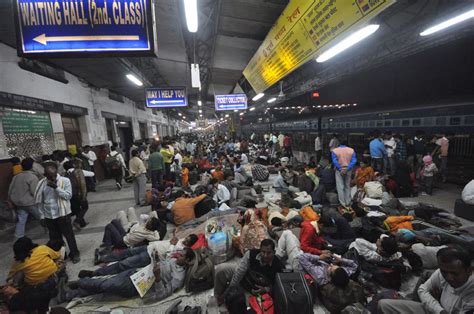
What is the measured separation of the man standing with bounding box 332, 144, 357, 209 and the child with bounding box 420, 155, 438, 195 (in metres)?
2.41

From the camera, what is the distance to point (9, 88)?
477 centimetres

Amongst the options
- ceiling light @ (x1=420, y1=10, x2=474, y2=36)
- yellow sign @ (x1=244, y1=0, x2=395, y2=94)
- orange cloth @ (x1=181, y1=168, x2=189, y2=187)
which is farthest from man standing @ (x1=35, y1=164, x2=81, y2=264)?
ceiling light @ (x1=420, y1=10, x2=474, y2=36)

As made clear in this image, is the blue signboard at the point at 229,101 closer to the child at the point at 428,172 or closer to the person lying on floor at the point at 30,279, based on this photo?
the child at the point at 428,172

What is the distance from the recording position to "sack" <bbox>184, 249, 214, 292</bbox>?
272 centimetres

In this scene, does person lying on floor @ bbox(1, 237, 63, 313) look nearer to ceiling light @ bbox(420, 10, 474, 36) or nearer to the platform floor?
the platform floor

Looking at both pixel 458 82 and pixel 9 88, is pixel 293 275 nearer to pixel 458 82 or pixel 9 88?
pixel 9 88

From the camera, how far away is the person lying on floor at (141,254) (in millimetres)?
2955

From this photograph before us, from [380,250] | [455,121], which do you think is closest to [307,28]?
[380,250]

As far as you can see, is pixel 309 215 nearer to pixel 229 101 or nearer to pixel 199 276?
pixel 199 276

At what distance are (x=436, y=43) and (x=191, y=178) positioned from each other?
8179mm

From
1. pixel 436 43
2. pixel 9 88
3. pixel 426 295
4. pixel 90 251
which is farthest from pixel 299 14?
pixel 9 88

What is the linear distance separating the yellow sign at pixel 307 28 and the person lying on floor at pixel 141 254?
4108mm

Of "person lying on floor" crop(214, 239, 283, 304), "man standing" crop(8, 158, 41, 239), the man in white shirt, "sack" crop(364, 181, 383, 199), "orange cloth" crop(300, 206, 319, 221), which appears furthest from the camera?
the man in white shirt

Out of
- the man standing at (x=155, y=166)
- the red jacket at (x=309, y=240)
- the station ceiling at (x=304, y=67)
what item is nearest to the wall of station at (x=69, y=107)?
the station ceiling at (x=304, y=67)
